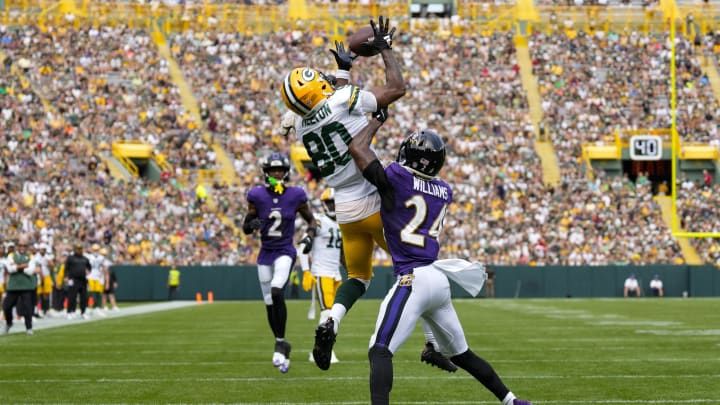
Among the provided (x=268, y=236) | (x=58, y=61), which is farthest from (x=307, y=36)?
(x=268, y=236)

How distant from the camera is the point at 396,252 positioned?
6.28 metres

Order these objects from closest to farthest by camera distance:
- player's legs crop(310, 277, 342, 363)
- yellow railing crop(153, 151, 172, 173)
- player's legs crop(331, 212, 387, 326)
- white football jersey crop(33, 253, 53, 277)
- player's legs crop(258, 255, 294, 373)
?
player's legs crop(331, 212, 387, 326) → player's legs crop(258, 255, 294, 373) → player's legs crop(310, 277, 342, 363) → white football jersey crop(33, 253, 53, 277) → yellow railing crop(153, 151, 172, 173)

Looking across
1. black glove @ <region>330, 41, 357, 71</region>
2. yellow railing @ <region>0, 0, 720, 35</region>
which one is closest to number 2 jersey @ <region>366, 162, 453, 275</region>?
black glove @ <region>330, 41, 357, 71</region>

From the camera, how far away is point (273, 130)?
3472 centimetres

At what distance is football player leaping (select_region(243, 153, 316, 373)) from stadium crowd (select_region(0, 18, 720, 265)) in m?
20.2

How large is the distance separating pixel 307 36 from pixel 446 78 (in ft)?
17.6

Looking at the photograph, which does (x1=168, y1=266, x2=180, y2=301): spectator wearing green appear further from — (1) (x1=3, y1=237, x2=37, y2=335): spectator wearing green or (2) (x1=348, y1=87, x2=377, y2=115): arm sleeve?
(2) (x1=348, y1=87, x2=377, y2=115): arm sleeve

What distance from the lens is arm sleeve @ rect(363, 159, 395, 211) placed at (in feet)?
20.3

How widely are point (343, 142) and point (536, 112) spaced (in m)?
29.7

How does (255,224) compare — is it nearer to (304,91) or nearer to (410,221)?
(304,91)

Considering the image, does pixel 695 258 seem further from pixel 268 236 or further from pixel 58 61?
pixel 268 236

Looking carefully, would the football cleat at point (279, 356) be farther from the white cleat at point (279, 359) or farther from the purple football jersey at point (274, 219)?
the purple football jersey at point (274, 219)

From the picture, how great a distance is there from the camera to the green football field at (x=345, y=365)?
805cm

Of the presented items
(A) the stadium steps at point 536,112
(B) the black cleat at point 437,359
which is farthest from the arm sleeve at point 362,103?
(A) the stadium steps at point 536,112
